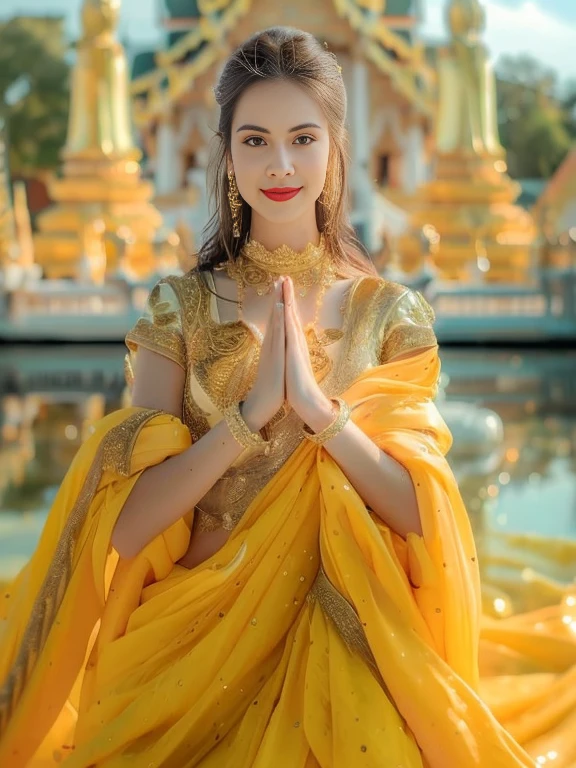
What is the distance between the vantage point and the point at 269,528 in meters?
1.62

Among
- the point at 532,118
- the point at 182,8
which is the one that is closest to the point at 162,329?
the point at 182,8

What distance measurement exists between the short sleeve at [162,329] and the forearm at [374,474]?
0.97 feet

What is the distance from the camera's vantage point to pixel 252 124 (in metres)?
1.67

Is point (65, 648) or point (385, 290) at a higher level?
point (385, 290)

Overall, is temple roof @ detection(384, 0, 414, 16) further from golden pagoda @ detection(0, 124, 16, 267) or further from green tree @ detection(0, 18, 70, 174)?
green tree @ detection(0, 18, 70, 174)

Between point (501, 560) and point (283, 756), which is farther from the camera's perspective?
point (501, 560)

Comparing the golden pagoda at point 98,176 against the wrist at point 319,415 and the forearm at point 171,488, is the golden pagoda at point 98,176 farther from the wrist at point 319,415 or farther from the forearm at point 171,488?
the wrist at point 319,415

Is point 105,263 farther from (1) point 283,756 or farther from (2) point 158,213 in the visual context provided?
(1) point 283,756

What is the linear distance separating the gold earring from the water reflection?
1460mm

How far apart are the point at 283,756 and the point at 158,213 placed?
11.9m

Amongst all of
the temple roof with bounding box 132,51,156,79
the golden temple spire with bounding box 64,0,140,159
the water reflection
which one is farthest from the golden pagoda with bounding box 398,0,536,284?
the temple roof with bounding box 132,51,156,79

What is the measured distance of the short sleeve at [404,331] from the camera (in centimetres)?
174

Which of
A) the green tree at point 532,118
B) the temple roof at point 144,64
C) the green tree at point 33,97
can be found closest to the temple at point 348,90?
the temple roof at point 144,64

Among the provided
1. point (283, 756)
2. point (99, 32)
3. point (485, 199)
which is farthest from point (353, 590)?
point (99, 32)
